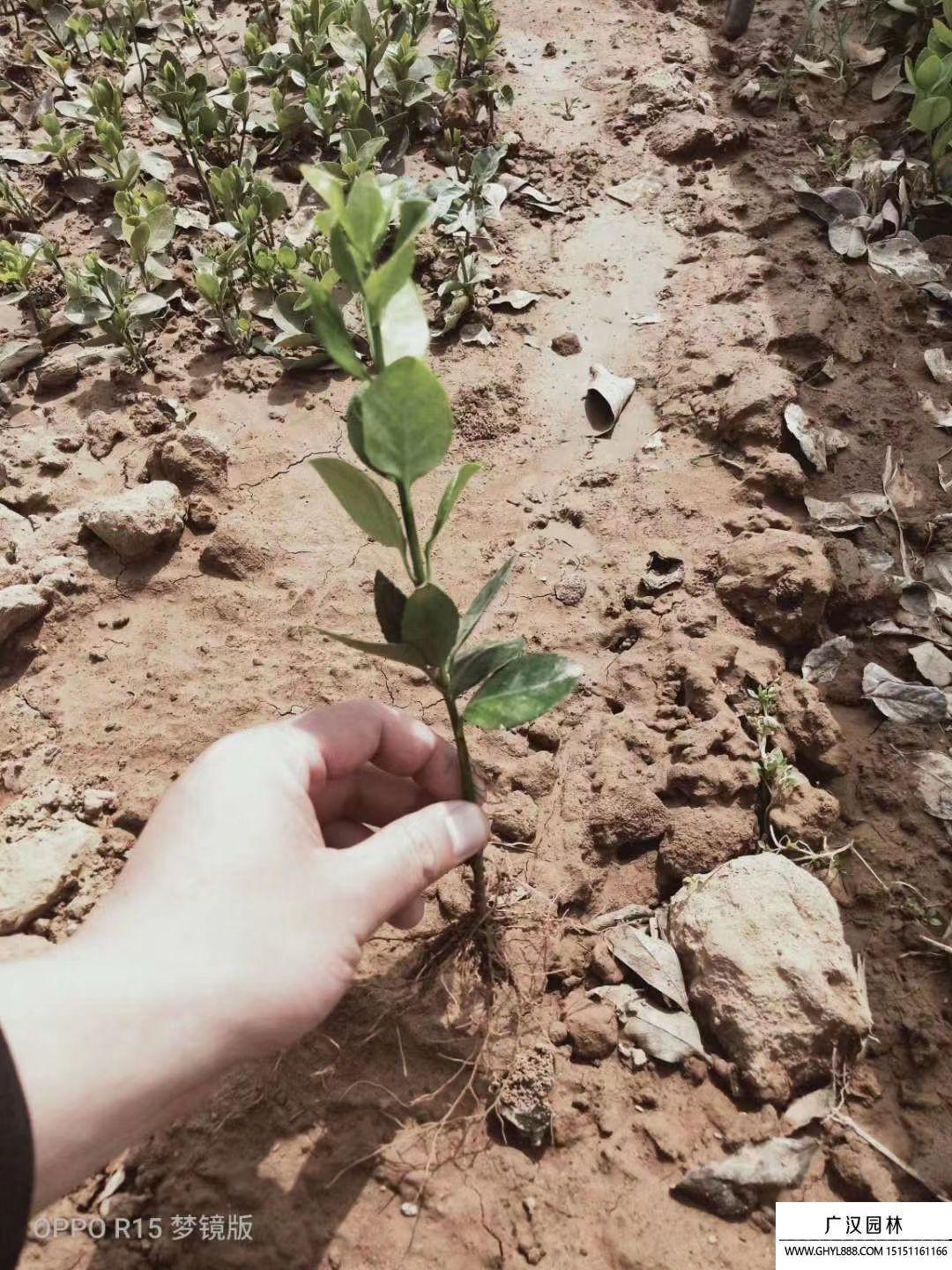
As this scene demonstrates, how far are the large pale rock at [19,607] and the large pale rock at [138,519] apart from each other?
0.22 meters

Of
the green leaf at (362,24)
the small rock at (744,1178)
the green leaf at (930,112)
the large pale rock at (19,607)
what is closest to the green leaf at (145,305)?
the large pale rock at (19,607)

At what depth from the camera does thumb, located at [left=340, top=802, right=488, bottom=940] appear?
4.18 ft

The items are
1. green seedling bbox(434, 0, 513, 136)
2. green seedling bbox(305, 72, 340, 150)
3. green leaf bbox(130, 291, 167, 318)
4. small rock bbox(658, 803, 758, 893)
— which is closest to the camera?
small rock bbox(658, 803, 758, 893)

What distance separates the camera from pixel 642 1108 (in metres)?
1.51

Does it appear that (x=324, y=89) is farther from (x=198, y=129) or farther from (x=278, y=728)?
(x=278, y=728)

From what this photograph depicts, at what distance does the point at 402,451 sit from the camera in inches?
46.6

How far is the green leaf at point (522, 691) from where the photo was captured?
1.37 metres

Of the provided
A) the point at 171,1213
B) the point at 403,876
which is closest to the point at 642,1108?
the point at 403,876

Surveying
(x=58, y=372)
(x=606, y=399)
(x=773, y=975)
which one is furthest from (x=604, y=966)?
(x=58, y=372)

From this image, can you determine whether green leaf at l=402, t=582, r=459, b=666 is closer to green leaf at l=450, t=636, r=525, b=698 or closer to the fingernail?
green leaf at l=450, t=636, r=525, b=698

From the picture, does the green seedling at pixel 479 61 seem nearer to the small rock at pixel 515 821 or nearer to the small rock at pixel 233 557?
the small rock at pixel 233 557

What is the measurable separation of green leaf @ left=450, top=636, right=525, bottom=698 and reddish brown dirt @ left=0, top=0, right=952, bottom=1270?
48 cm

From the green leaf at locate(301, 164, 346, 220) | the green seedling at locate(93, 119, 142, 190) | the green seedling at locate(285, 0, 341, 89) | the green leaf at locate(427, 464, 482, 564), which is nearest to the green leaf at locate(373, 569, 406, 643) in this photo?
the green leaf at locate(427, 464, 482, 564)

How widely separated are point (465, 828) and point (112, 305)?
2299 millimetres
